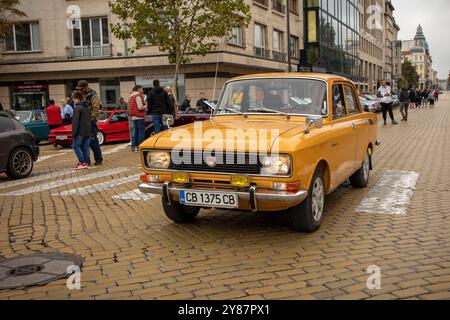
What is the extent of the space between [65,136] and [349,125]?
480 inches

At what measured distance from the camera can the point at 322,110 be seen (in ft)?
19.3

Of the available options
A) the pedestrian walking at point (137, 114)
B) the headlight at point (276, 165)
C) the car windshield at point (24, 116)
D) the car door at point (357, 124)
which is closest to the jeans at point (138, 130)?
the pedestrian walking at point (137, 114)

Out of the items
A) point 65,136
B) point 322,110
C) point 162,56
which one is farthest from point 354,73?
point 322,110

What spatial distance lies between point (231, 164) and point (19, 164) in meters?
6.89

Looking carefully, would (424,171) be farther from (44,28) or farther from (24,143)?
(44,28)

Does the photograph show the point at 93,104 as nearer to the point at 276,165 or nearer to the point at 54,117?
the point at 276,165

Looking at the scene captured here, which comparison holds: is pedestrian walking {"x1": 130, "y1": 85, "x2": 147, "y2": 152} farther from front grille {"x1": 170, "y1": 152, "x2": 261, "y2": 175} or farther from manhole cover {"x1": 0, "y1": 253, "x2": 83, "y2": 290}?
manhole cover {"x1": 0, "y1": 253, "x2": 83, "y2": 290}

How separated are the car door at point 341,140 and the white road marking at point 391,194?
22.6 inches

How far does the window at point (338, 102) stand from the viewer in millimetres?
6176

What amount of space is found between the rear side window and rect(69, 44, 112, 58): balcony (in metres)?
20.1

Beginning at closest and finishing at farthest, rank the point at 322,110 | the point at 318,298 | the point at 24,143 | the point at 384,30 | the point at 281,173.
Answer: the point at 318,298 → the point at 281,173 → the point at 322,110 → the point at 24,143 → the point at 384,30

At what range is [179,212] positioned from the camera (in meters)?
5.66

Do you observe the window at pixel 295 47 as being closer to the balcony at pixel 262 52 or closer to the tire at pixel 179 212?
the balcony at pixel 262 52

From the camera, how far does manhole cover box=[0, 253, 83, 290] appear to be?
4.07 metres
